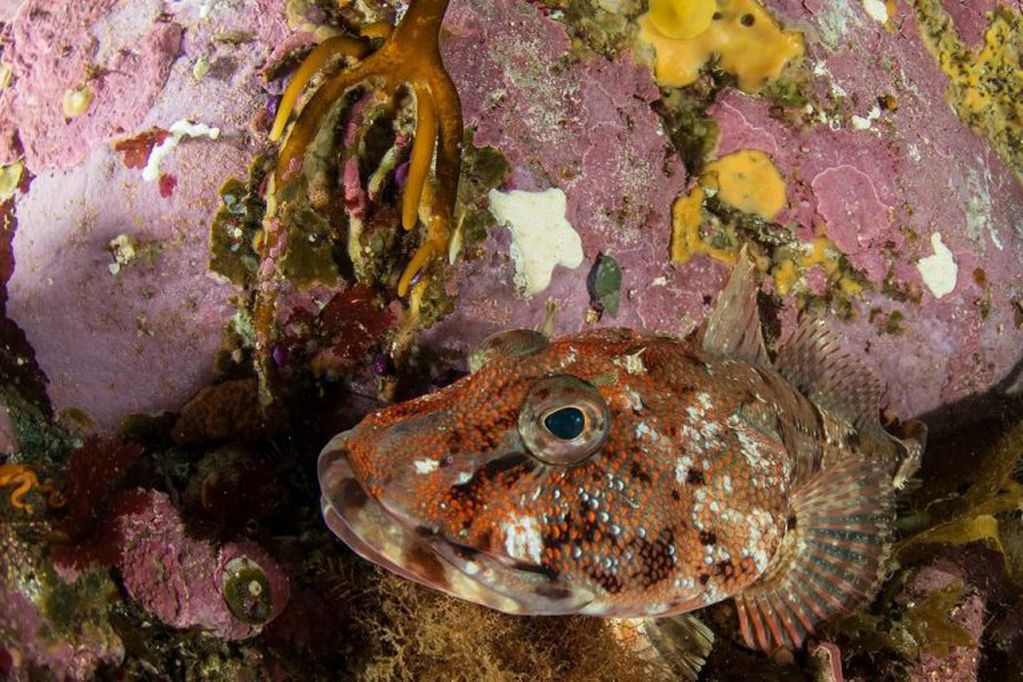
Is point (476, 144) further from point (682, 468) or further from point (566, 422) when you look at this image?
point (682, 468)

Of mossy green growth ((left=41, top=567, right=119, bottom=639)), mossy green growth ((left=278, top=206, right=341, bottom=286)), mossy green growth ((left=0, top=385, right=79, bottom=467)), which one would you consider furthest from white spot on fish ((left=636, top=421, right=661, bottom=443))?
mossy green growth ((left=0, top=385, right=79, bottom=467))

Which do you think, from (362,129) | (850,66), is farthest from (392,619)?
(850,66)

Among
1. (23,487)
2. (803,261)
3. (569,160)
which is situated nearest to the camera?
(23,487)

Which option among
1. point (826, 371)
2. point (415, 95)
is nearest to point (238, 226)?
point (415, 95)

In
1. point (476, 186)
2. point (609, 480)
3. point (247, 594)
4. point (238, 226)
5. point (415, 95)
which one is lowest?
point (247, 594)

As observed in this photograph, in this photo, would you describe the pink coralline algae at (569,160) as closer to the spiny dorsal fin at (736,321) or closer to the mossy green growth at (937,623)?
the spiny dorsal fin at (736,321)

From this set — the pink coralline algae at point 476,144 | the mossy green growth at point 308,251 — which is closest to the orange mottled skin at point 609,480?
the pink coralline algae at point 476,144
